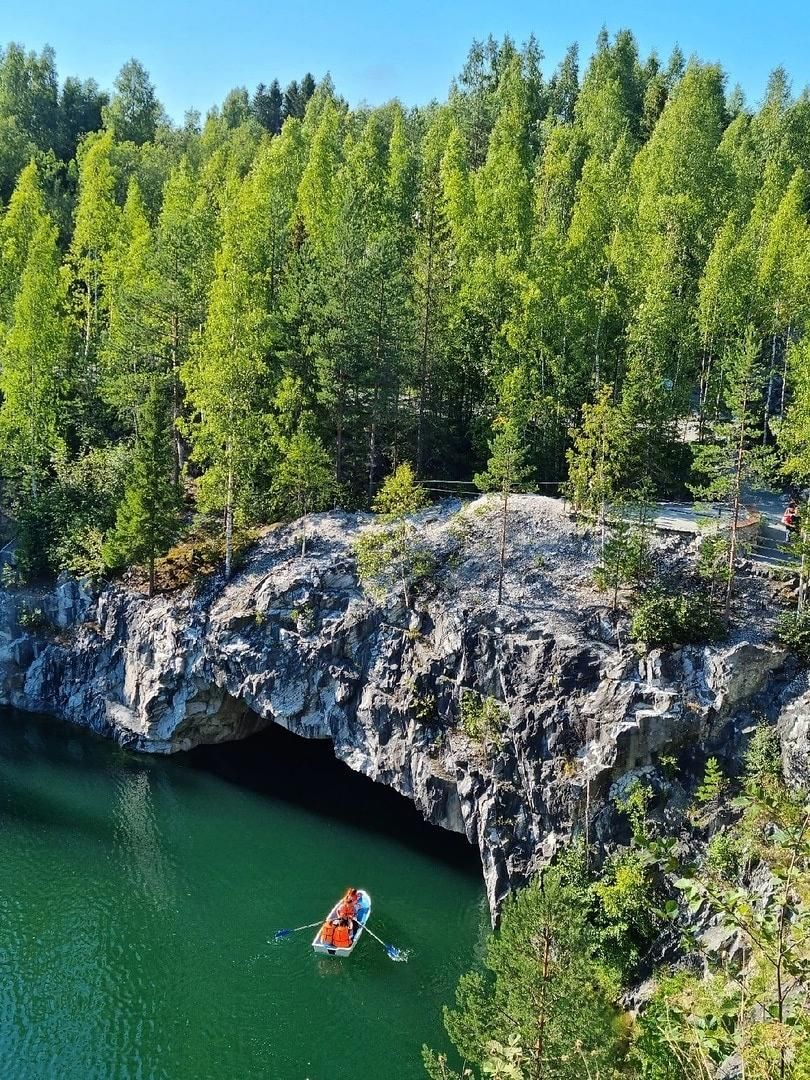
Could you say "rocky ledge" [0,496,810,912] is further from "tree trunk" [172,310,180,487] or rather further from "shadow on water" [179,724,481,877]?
"tree trunk" [172,310,180,487]

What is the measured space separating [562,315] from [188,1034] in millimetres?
31154

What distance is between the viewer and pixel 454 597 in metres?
32.2

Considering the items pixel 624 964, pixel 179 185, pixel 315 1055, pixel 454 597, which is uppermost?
pixel 179 185

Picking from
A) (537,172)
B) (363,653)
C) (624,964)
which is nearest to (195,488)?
(363,653)

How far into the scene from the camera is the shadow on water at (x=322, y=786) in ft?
111

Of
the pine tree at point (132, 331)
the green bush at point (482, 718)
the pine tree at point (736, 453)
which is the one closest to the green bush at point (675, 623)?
the pine tree at point (736, 453)

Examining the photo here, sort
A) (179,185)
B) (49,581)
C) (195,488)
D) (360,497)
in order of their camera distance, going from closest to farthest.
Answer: (360,497) < (49,581) < (195,488) < (179,185)

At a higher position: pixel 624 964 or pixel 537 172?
pixel 537 172

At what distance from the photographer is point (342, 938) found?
1087 inches

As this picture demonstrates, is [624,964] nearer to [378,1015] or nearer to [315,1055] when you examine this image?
[378,1015]

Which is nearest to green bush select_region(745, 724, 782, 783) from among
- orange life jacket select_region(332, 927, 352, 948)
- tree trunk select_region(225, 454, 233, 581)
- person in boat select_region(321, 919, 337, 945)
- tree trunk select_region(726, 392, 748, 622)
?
tree trunk select_region(726, 392, 748, 622)

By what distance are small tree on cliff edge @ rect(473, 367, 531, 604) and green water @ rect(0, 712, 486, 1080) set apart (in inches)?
438

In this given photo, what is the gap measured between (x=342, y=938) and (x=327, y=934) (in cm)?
50

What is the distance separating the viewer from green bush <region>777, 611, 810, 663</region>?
27328 millimetres
